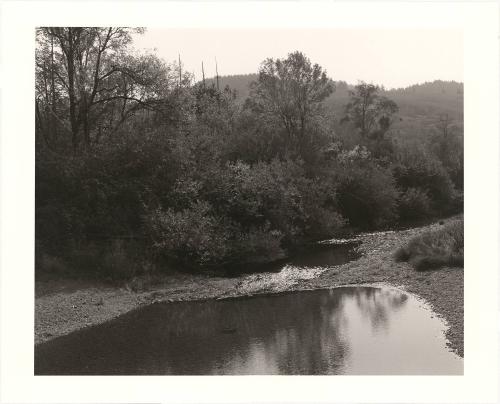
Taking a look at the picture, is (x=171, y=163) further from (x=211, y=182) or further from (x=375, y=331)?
(x=375, y=331)

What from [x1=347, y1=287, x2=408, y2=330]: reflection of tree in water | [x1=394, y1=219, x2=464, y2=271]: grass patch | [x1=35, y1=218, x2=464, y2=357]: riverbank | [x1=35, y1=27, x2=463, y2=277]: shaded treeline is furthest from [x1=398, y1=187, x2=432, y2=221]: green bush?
[x1=347, y1=287, x2=408, y2=330]: reflection of tree in water

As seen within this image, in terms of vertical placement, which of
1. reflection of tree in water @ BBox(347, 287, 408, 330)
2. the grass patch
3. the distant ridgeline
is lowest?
reflection of tree in water @ BBox(347, 287, 408, 330)

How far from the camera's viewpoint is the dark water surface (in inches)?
603

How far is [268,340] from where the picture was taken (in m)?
17.7

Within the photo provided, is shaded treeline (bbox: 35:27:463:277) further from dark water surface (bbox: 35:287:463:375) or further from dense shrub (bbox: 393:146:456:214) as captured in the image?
dark water surface (bbox: 35:287:463:375)

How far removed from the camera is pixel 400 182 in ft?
164

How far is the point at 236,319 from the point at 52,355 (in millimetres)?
6345

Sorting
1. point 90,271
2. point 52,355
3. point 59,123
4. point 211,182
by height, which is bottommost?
point 52,355

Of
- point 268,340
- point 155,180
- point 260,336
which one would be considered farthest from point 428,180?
point 268,340

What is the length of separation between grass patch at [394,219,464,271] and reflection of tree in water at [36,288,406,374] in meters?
3.84

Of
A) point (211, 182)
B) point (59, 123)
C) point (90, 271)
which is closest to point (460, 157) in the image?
point (211, 182)

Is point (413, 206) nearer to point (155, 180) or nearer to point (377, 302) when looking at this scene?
point (155, 180)

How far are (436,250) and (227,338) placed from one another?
1214 centimetres

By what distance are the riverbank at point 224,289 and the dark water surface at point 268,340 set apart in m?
0.61
